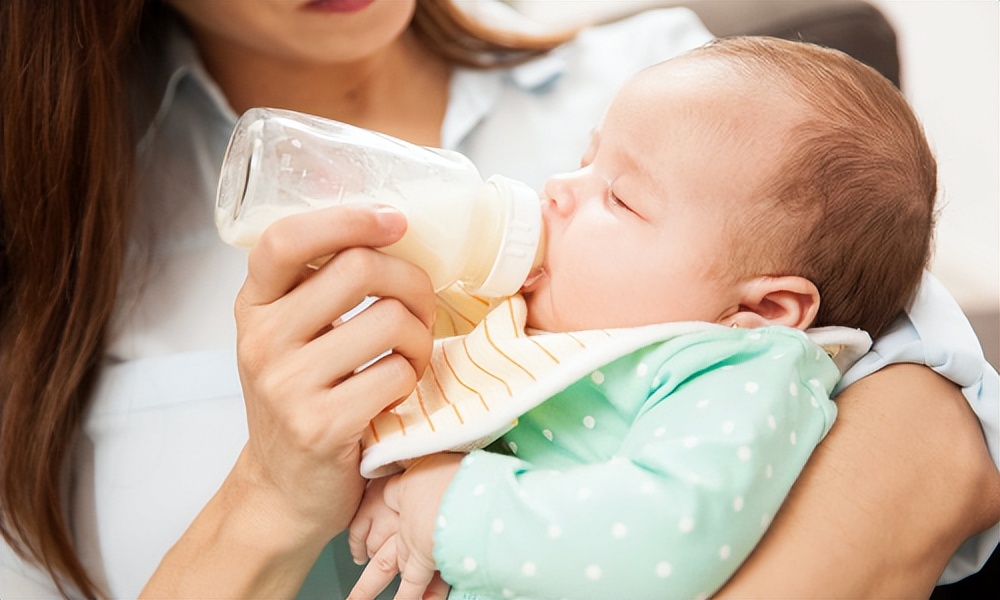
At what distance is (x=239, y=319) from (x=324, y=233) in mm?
154

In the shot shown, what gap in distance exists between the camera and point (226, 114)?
1.36 meters

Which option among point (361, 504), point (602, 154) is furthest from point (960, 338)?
point (361, 504)

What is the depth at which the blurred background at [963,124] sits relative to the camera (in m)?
1.24

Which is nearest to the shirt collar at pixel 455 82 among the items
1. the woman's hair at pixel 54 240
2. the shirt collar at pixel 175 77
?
the shirt collar at pixel 175 77

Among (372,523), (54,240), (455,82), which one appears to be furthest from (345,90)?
(372,523)

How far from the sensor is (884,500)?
81 cm

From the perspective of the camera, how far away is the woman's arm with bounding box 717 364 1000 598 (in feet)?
2.51

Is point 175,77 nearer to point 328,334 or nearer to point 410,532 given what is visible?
point 328,334

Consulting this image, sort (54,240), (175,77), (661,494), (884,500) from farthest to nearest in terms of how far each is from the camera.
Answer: (175,77), (54,240), (884,500), (661,494)

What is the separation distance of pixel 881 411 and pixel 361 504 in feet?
1.54

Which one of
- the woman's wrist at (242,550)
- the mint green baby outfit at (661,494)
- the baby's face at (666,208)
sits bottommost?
the woman's wrist at (242,550)

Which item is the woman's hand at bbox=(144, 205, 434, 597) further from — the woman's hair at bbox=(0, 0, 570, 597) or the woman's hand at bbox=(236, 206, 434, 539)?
the woman's hair at bbox=(0, 0, 570, 597)

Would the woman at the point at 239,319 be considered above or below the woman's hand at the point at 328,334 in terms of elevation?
below

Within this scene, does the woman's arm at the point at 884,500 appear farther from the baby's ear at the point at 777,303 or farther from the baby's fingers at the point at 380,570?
the baby's fingers at the point at 380,570
